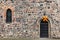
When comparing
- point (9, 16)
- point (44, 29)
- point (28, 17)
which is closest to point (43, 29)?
point (44, 29)

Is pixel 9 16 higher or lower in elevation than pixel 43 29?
higher

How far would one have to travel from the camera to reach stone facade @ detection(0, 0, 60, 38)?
15656 mm

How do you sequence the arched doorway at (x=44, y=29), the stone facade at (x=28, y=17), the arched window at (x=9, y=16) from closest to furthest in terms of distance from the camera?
the stone facade at (x=28, y=17), the arched doorway at (x=44, y=29), the arched window at (x=9, y=16)

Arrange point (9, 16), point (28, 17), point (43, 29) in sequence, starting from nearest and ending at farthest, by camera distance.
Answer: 1. point (28, 17)
2. point (43, 29)
3. point (9, 16)

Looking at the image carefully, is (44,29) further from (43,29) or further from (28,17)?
(28,17)

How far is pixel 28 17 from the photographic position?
52.0 feet

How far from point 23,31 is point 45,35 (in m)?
1.81

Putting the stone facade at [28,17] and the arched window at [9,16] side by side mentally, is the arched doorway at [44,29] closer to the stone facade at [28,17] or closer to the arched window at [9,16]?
the stone facade at [28,17]

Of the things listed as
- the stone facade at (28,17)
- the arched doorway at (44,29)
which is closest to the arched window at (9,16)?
the stone facade at (28,17)

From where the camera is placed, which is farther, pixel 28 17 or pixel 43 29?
pixel 43 29

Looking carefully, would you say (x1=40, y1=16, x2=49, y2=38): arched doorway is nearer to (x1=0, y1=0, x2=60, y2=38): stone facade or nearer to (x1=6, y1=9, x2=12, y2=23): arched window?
(x1=0, y1=0, x2=60, y2=38): stone facade

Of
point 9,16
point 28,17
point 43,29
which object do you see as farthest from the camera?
point 9,16

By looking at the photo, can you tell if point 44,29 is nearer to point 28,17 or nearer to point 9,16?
point 28,17

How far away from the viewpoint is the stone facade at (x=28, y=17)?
15.7m
